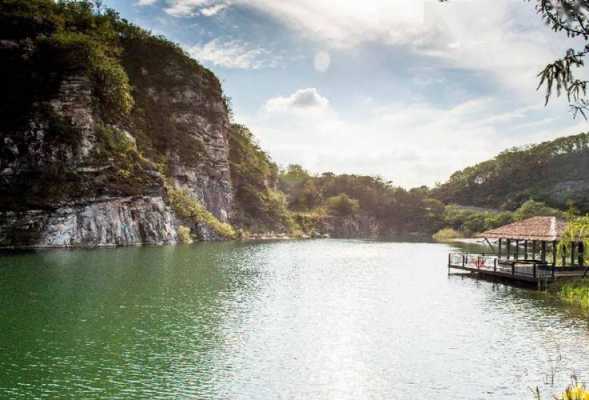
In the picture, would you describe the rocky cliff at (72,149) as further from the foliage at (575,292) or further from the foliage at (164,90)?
Answer: the foliage at (575,292)

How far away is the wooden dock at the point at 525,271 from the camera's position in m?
42.2

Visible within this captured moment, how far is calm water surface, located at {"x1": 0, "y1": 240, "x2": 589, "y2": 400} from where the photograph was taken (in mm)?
18156

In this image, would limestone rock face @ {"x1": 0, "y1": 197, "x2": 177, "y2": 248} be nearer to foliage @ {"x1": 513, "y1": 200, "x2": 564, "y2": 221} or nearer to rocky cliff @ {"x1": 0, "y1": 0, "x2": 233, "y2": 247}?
rocky cliff @ {"x1": 0, "y1": 0, "x2": 233, "y2": 247}

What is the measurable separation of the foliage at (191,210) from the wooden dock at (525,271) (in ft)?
195

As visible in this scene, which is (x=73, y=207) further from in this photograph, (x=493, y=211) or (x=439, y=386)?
(x=493, y=211)

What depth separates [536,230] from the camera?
45.6 m

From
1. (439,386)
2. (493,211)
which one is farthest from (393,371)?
(493,211)

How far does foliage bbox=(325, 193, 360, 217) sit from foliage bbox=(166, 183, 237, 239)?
272 feet

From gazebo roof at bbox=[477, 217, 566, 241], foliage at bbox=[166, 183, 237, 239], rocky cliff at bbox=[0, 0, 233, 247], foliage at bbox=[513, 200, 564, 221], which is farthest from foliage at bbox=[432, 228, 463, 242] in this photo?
gazebo roof at bbox=[477, 217, 566, 241]

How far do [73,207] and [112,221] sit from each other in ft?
19.4

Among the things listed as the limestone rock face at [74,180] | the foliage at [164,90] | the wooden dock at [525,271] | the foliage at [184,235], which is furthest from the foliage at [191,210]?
the wooden dock at [525,271]

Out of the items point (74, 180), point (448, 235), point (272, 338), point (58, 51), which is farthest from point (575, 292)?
point (448, 235)

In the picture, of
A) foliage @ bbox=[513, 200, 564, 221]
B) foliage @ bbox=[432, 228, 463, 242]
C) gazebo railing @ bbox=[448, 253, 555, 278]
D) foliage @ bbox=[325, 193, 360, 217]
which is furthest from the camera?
foliage @ bbox=[325, 193, 360, 217]

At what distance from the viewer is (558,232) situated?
143 ft
